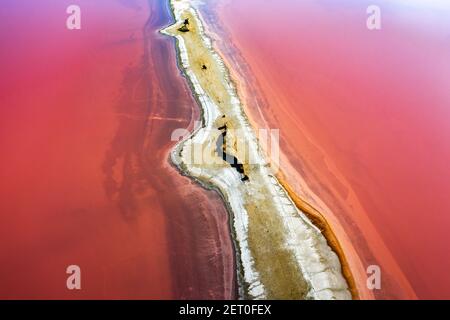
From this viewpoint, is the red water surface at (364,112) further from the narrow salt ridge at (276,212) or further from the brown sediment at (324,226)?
the narrow salt ridge at (276,212)

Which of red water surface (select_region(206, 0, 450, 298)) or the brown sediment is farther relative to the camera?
red water surface (select_region(206, 0, 450, 298))

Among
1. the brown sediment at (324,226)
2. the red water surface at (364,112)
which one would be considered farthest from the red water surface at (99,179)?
the red water surface at (364,112)

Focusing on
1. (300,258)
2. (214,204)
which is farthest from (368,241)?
(214,204)

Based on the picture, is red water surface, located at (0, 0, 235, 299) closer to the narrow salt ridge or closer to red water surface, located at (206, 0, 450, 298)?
the narrow salt ridge

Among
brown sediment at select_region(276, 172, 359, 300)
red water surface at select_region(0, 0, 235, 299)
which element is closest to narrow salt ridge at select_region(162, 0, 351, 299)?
brown sediment at select_region(276, 172, 359, 300)

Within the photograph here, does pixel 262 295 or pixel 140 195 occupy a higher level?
pixel 140 195

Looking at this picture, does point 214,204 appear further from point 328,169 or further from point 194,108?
point 194,108
